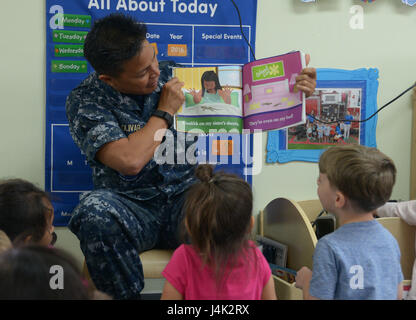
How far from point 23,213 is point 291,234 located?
3.34 feet

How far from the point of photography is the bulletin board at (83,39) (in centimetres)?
203

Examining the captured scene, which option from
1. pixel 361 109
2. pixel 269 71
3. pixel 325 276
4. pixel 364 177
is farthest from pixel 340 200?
pixel 361 109

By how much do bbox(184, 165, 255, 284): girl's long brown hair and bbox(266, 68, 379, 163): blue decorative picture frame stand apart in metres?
1.09

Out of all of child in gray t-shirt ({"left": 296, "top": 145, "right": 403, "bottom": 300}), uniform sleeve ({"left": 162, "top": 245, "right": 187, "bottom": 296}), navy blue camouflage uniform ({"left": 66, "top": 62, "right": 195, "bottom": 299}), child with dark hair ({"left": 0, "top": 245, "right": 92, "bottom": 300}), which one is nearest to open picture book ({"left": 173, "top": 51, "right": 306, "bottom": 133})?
navy blue camouflage uniform ({"left": 66, "top": 62, "right": 195, "bottom": 299})

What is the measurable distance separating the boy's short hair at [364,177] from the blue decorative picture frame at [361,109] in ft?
3.10

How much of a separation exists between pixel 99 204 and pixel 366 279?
848mm

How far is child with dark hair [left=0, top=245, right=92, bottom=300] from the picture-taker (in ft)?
2.30

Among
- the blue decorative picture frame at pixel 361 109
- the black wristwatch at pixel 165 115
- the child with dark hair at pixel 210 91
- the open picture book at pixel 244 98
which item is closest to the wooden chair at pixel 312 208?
the blue decorative picture frame at pixel 361 109

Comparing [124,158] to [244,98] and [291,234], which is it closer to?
[244,98]

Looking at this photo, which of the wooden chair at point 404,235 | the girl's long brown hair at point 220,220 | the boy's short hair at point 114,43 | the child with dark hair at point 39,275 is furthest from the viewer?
the wooden chair at point 404,235

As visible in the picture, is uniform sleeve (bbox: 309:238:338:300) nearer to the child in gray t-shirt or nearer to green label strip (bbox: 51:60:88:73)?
the child in gray t-shirt

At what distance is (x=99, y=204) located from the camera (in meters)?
1.42

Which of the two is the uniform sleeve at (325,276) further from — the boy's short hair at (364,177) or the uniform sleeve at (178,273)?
the uniform sleeve at (178,273)

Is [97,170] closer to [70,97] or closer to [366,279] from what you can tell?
[70,97]
